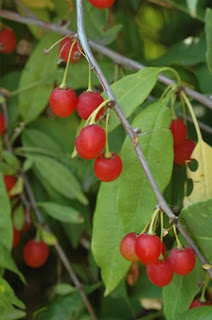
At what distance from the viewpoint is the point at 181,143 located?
163cm

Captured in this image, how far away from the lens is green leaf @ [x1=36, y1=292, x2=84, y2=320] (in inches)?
74.7

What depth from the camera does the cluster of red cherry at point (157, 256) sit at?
4.08 feet

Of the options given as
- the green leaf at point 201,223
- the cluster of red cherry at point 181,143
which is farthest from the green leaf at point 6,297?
the cluster of red cherry at point 181,143

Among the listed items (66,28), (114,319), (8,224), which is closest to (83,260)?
(114,319)

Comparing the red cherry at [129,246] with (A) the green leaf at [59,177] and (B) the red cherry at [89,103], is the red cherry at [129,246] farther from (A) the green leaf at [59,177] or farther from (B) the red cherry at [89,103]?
(A) the green leaf at [59,177]

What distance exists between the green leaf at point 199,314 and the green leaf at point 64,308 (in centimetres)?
63

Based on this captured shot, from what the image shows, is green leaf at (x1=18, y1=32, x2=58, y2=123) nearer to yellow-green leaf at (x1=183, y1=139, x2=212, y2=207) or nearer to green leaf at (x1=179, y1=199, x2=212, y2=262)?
yellow-green leaf at (x1=183, y1=139, x2=212, y2=207)

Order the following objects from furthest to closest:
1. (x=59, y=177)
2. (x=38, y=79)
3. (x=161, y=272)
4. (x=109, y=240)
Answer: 1. (x=38, y=79)
2. (x=59, y=177)
3. (x=109, y=240)
4. (x=161, y=272)

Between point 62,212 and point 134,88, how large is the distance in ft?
1.90

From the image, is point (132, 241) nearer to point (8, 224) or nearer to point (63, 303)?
point (8, 224)

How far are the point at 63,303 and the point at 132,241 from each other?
72cm

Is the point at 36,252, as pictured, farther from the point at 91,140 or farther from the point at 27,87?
the point at 91,140

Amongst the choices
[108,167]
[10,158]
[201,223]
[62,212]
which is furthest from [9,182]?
[201,223]

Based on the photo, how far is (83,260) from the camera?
2.29 metres
